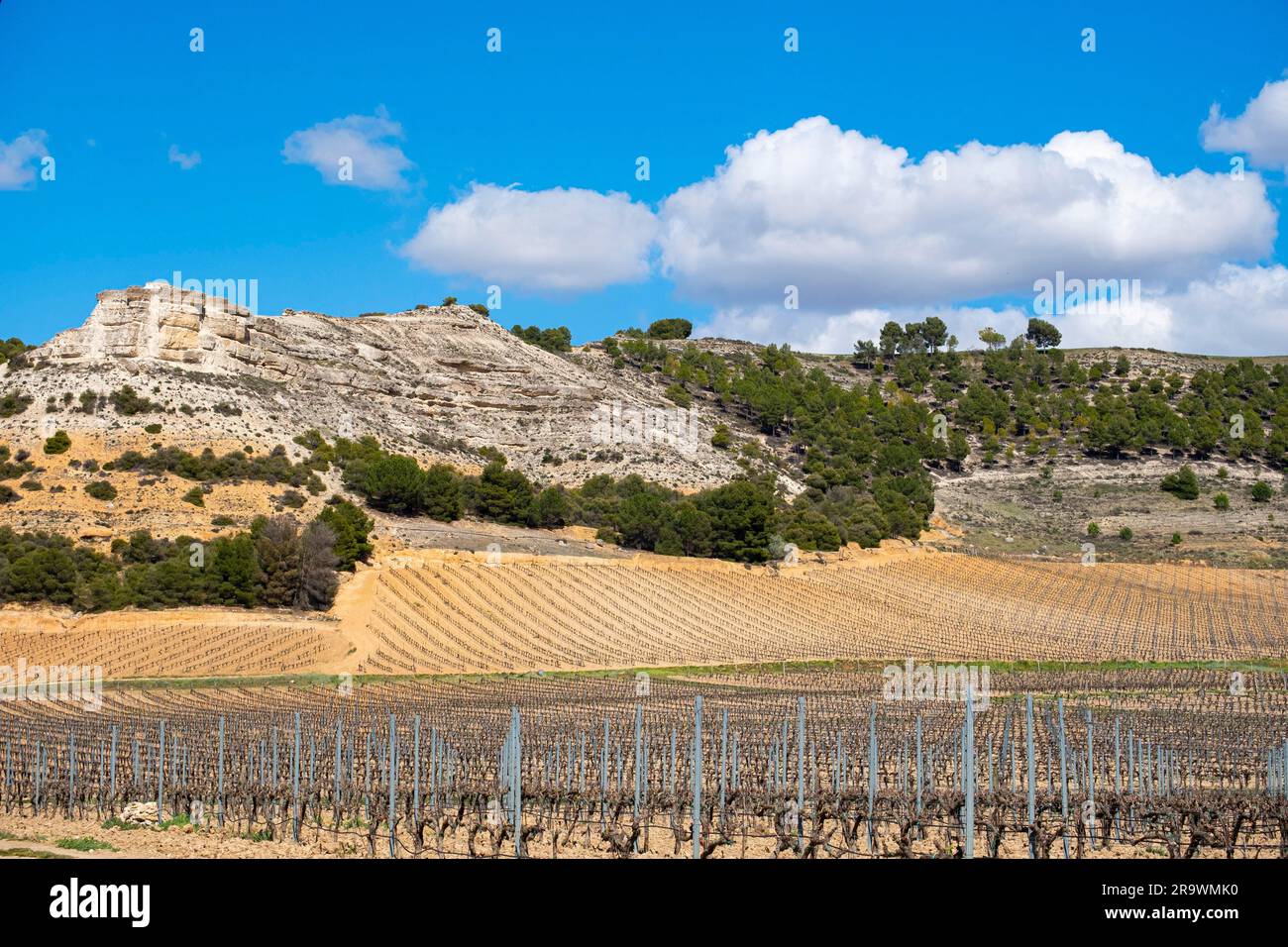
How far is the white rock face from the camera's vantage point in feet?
260

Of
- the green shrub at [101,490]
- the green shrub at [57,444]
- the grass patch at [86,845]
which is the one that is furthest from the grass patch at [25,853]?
the green shrub at [57,444]

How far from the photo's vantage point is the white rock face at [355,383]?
79.2 metres

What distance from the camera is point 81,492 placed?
65.5 meters

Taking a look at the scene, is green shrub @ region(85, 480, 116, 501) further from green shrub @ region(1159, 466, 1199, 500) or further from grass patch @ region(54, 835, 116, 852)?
green shrub @ region(1159, 466, 1199, 500)

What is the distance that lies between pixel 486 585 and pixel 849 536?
25939mm

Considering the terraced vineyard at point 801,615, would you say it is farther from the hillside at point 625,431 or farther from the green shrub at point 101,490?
the green shrub at point 101,490

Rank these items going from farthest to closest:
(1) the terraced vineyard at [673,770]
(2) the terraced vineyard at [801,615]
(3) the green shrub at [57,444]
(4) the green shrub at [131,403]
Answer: (4) the green shrub at [131,403] < (3) the green shrub at [57,444] < (2) the terraced vineyard at [801,615] < (1) the terraced vineyard at [673,770]

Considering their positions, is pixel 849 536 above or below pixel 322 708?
above

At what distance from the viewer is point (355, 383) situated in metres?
95.6

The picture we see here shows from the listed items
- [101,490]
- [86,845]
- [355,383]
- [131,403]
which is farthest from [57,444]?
[86,845]

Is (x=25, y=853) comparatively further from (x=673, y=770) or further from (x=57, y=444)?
(x=57, y=444)

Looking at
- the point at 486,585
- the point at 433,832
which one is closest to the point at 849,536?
the point at 486,585
